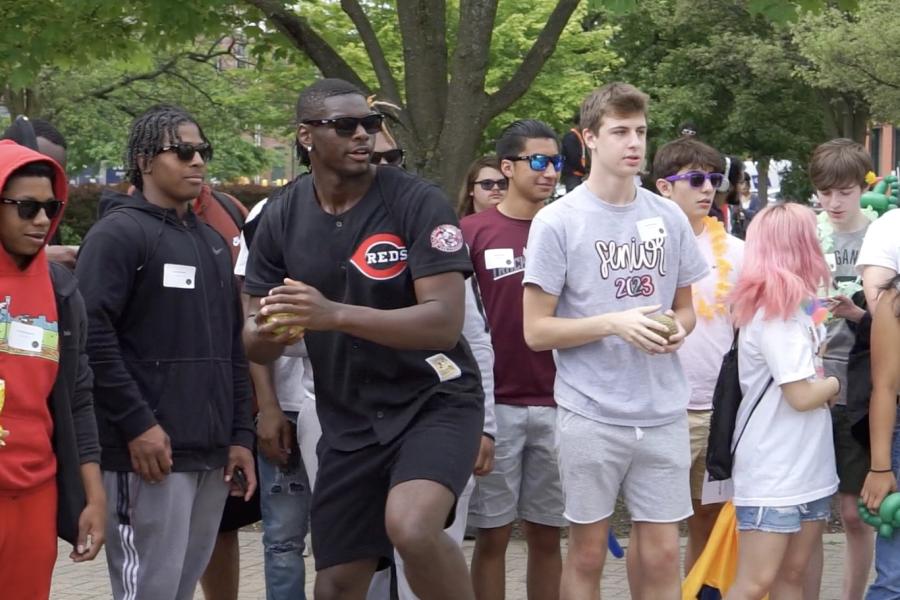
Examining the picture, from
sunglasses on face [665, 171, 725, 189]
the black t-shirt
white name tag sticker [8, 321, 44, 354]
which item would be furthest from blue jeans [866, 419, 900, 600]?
white name tag sticker [8, 321, 44, 354]

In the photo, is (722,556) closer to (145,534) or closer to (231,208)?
(145,534)

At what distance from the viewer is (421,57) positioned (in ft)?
29.4

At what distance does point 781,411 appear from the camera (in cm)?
521

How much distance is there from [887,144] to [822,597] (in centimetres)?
5864

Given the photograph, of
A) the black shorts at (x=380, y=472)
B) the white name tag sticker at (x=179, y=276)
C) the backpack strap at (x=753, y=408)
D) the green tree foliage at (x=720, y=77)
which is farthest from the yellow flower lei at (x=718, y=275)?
the green tree foliage at (x=720, y=77)

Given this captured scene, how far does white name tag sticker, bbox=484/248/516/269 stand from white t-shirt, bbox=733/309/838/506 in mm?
1138

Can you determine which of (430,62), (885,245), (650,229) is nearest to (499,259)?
(650,229)

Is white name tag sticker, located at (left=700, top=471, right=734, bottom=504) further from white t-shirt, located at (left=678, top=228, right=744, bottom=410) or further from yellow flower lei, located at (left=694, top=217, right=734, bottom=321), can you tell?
yellow flower lei, located at (left=694, top=217, right=734, bottom=321)

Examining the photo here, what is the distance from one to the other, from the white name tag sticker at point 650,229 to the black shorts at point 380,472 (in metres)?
0.96

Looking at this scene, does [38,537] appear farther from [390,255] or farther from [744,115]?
[744,115]

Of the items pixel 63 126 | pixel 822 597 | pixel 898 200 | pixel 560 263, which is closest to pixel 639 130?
pixel 560 263

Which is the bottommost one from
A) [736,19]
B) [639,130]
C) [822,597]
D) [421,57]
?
[822,597]

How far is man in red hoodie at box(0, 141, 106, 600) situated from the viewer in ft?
12.9

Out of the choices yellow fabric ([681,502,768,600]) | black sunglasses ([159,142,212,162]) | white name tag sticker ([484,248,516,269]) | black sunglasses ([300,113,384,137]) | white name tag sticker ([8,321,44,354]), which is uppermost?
black sunglasses ([300,113,384,137])
